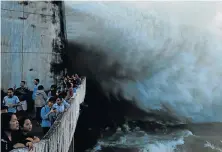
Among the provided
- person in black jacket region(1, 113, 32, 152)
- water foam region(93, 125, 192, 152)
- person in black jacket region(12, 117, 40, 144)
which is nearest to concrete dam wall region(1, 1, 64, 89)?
water foam region(93, 125, 192, 152)

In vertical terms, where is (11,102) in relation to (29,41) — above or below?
below

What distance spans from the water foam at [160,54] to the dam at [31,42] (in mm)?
3310

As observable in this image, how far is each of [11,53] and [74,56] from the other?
6.03 m

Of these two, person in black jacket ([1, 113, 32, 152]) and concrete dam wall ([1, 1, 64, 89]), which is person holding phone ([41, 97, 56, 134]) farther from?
concrete dam wall ([1, 1, 64, 89])

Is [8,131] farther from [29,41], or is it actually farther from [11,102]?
[29,41]

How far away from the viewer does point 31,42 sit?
59.7ft

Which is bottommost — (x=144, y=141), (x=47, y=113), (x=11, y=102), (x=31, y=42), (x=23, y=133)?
(x=144, y=141)

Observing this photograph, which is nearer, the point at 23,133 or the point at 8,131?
the point at 8,131

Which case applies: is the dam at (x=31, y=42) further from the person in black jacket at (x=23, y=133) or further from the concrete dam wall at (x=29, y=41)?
the person in black jacket at (x=23, y=133)

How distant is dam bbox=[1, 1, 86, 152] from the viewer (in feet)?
56.8

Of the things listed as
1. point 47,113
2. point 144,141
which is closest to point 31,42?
point 144,141

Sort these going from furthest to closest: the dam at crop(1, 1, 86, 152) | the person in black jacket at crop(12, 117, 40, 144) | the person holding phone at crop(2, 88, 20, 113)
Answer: the dam at crop(1, 1, 86, 152) → the person holding phone at crop(2, 88, 20, 113) → the person in black jacket at crop(12, 117, 40, 144)

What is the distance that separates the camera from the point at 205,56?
26266 millimetres

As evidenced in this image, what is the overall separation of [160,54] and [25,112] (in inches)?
682
